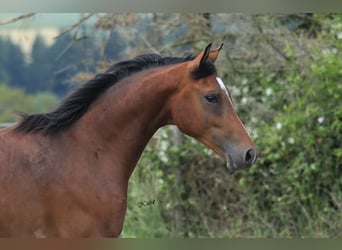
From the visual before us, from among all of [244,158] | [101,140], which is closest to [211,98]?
[244,158]

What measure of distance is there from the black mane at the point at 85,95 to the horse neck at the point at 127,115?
0.19ft

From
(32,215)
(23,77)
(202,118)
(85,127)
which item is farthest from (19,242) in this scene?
(23,77)

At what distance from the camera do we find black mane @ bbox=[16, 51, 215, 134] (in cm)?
489

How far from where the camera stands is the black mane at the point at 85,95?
4.89 m

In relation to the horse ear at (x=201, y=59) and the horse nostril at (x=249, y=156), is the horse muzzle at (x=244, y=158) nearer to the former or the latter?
the horse nostril at (x=249, y=156)

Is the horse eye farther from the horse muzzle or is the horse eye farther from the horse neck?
the horse muzzle

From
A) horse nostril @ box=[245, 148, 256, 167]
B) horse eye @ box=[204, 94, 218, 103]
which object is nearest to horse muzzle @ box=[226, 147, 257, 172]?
horse nostril @ box=[245, 148, 256, 167]

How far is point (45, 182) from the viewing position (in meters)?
4.77

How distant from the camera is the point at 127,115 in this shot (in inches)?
195

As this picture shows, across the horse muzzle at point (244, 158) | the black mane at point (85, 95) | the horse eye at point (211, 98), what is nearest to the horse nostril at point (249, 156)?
the horse muzzle at point (244, 158)

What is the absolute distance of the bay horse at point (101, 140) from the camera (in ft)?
15.6

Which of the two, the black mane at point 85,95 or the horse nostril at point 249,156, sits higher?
the black mane at point 85,95

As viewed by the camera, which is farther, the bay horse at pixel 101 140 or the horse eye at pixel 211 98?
the horse eye at pixel 211 98

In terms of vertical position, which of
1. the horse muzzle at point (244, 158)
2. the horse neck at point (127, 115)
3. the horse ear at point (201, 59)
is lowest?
the horse muzzle at point (244, 158)
